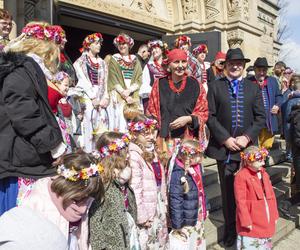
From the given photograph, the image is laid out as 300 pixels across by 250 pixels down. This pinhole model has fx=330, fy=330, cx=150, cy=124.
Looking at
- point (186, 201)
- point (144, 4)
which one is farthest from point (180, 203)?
point (144, 4)

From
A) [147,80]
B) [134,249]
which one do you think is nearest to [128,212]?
[134,249]

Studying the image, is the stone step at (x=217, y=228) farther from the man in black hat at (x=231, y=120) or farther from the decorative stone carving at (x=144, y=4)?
the decorative stone carving at (x=144, y=4)

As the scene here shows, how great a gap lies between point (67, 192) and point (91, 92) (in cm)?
273

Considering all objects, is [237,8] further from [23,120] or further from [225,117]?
[23,120]

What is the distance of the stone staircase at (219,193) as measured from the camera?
379 centimetres

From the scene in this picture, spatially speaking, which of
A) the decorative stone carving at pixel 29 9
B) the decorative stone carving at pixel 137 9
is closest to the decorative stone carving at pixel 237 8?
the decorative stone carving at pixel 137 9

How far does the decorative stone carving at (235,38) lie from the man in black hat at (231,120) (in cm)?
545

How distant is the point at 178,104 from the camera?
136 inches

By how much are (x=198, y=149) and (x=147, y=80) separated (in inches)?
82.2

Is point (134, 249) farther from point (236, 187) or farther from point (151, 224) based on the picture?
point (236, 187)

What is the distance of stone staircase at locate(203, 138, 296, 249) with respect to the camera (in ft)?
12.4

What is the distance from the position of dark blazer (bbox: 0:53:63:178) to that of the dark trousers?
2048mm

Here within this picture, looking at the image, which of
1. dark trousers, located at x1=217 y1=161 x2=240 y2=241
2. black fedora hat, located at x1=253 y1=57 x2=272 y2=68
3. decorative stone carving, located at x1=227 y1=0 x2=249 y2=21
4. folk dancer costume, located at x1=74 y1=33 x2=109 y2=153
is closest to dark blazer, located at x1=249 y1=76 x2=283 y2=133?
black fedora hat, located at x1=253 y1=57 x2=272 y2=68

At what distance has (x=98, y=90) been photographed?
448cm
